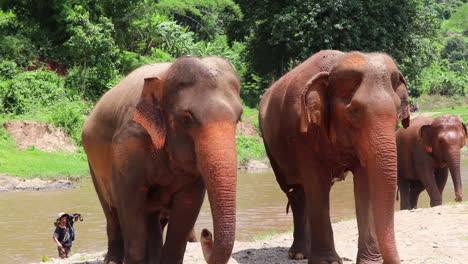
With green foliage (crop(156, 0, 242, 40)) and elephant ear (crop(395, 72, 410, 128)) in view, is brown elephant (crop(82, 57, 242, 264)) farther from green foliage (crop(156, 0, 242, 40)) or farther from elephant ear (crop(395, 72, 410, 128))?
green foliage (crop(156, 0, 242, 40))

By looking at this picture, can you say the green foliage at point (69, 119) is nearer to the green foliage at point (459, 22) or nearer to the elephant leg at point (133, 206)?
the elephant leg at point (133, 206)

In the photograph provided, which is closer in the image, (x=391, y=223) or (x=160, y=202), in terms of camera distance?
(x=391, y=223)

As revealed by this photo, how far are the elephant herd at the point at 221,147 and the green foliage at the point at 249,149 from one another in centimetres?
1849

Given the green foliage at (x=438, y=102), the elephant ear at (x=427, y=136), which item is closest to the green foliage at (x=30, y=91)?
the elephant ear at (x=427, y=136)

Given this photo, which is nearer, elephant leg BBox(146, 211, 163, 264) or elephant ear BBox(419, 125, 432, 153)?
elephant leg BBox(146, 211, 163, 264)

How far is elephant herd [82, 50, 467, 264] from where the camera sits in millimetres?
5414

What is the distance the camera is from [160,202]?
6402mm

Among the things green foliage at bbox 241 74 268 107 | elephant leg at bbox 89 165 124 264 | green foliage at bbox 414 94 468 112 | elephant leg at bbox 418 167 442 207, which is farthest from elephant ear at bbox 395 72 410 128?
green foliage at bbox 414 94 468 112

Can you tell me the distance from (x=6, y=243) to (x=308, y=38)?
62.1ft

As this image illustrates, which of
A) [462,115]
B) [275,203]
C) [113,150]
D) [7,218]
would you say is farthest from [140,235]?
[462,115]

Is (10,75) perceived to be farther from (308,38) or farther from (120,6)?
(308,38)

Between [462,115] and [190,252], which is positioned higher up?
[190,252]

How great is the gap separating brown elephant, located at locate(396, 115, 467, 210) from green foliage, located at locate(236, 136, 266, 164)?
12343mm

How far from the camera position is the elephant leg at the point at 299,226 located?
25.8ft
